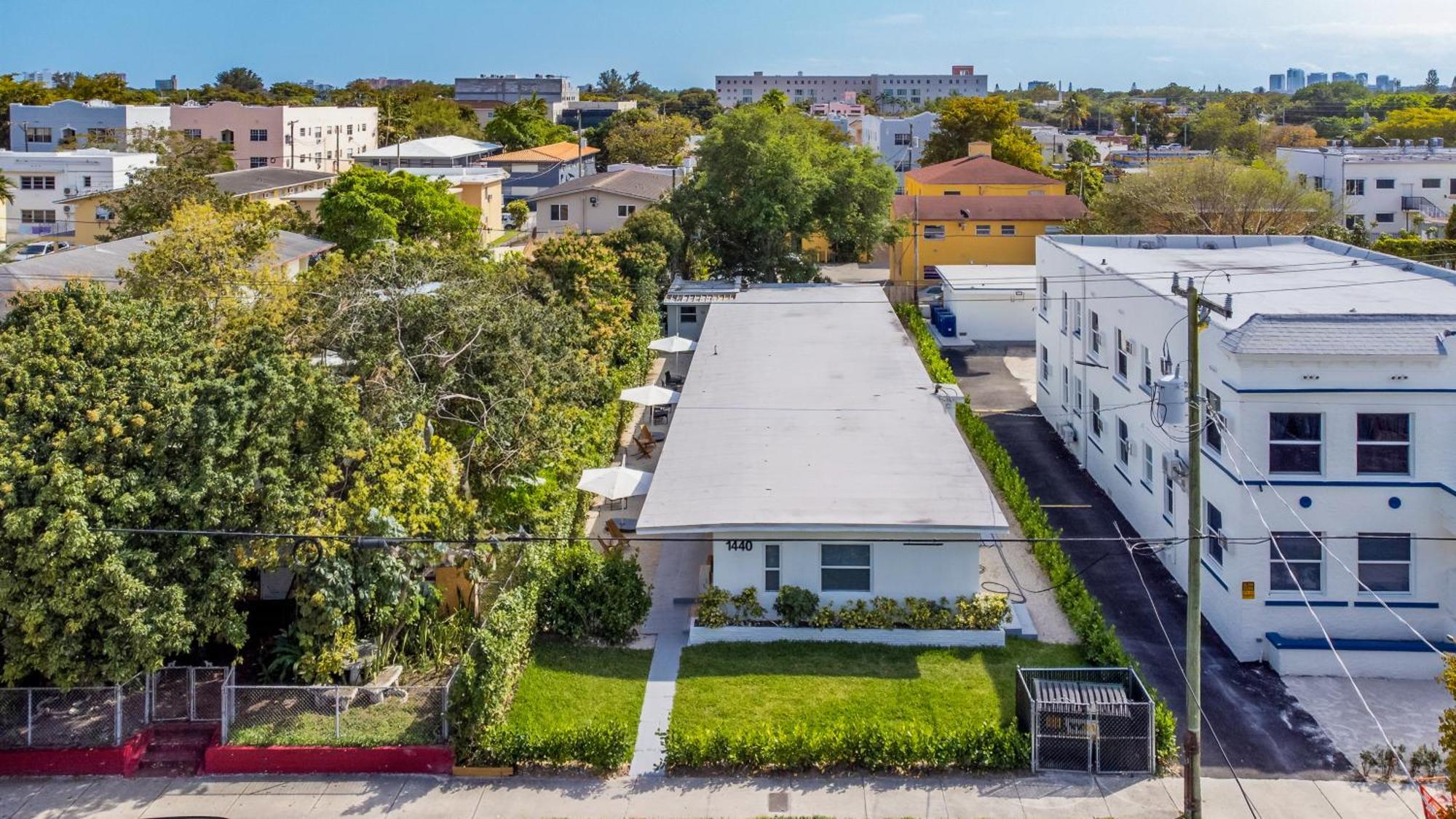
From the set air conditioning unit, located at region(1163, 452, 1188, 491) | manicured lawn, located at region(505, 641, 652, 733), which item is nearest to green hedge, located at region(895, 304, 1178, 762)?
air conditioning unit, located at region(1163, 452, 1188, 491)

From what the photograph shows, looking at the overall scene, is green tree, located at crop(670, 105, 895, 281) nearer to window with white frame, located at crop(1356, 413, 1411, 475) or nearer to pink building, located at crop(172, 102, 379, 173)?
window with white frame, located at crop(1356, 413, 1411, 475)

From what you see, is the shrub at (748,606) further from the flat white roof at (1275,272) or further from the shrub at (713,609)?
the flat white roof at (1275,272)

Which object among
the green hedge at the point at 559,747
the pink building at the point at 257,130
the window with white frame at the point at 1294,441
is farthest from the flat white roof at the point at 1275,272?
the pink building at the point at 257,130

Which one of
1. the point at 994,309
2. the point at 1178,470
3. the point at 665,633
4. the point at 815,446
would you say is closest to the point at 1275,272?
the point at 1178,470

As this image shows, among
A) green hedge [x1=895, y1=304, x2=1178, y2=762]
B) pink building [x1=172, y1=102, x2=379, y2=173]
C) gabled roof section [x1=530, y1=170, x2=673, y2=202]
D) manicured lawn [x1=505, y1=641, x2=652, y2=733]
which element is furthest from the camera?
pink building [x1=172, y1=102, x2=379, y2=173]

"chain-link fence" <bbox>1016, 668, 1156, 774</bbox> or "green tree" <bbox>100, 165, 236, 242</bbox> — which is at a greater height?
"green tree" <bbox>100, 165, 236, 242</bbox>

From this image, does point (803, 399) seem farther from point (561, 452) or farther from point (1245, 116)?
point (1245, 116)
